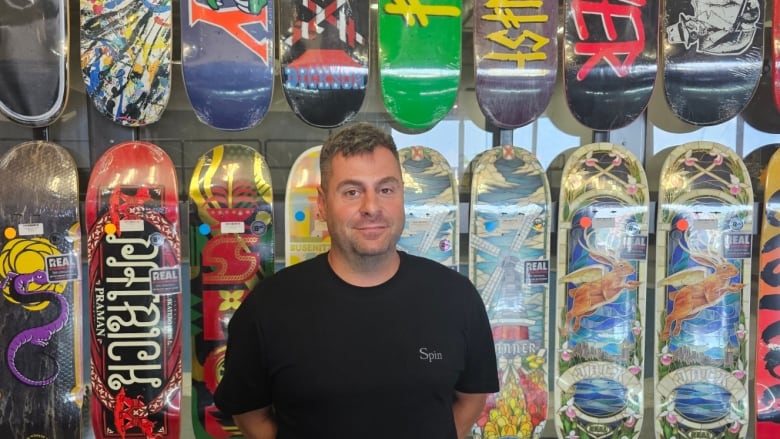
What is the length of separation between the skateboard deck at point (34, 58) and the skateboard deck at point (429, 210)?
1151 mm

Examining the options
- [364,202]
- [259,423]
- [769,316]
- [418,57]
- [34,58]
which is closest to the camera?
[364,202]

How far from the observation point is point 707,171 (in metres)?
1.95

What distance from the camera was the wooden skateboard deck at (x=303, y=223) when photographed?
5.99 ft

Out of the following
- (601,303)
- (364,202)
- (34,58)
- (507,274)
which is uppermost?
(34,58)

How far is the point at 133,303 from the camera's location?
1779 millimetres

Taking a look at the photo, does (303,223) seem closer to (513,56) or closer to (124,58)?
(124,58)

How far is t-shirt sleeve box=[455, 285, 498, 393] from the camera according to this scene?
118 centimetres

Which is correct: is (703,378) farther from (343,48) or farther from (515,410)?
(343,48)

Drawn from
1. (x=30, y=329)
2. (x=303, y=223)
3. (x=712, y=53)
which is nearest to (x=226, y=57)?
(x=303, y=223)

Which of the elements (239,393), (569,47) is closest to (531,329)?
(569,47)

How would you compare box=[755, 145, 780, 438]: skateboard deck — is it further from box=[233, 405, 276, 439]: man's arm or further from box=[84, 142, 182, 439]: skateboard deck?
box=[84, 142, 182, 439]: skateboard deck

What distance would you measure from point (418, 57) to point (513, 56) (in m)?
0.33

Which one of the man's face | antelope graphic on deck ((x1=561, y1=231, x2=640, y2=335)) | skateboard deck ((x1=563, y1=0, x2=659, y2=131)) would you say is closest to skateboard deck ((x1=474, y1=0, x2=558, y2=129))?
skateboard deck ((x1=563, y1=0, x2=659, y2=131))

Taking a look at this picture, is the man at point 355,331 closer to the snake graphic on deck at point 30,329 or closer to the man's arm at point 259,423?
the man's arm at point 259,423
